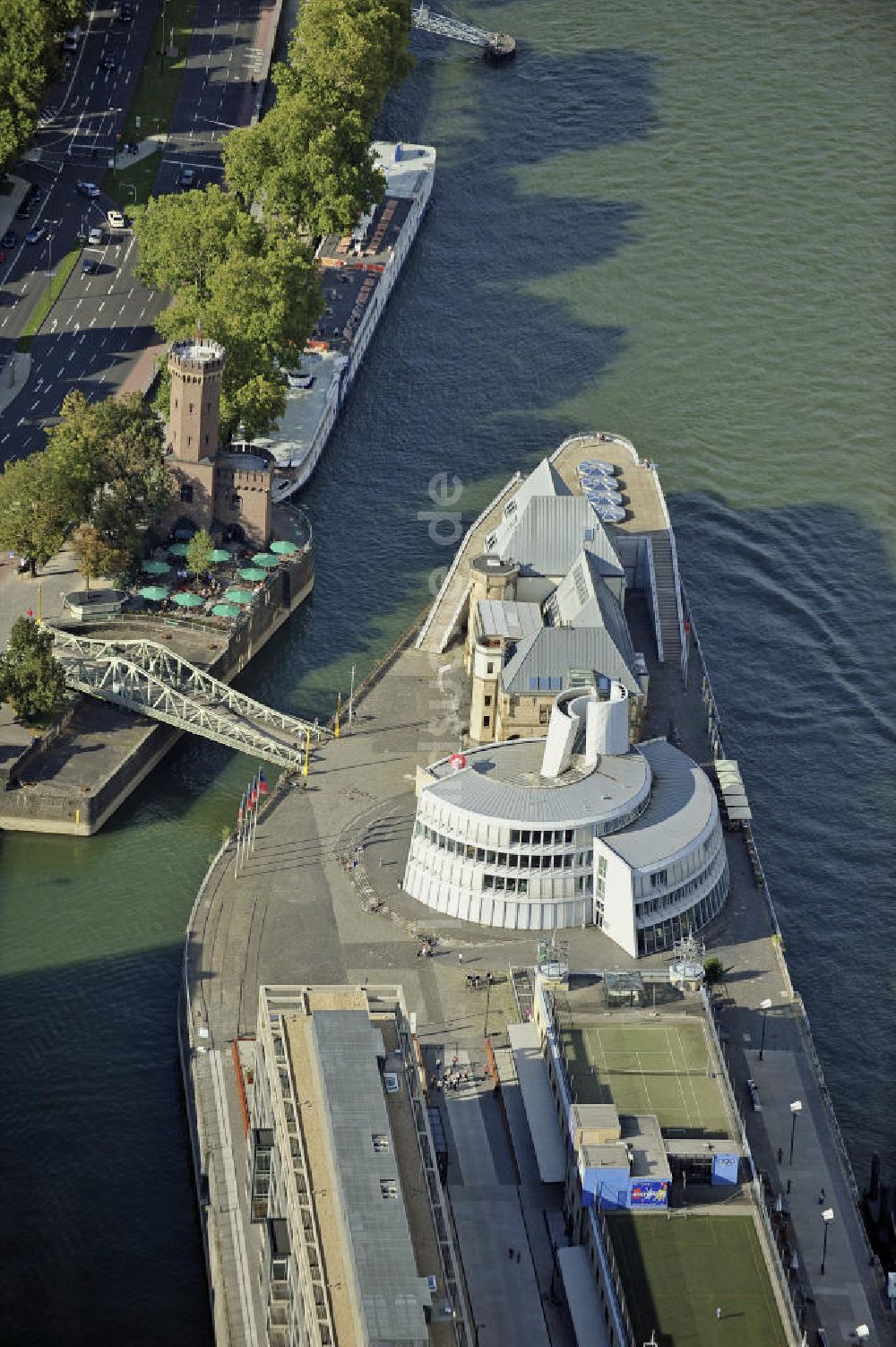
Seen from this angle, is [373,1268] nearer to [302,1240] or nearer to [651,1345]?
[302,1240]

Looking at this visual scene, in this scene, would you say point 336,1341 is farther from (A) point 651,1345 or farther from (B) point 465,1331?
(A) point 651,1345

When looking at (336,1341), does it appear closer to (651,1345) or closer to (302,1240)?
(302,1240)

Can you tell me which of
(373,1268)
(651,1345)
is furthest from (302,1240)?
(651,1345)

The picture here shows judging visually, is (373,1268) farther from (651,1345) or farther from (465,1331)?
(651,1345)

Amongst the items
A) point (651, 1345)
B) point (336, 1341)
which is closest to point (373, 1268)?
point (336, 1341)
